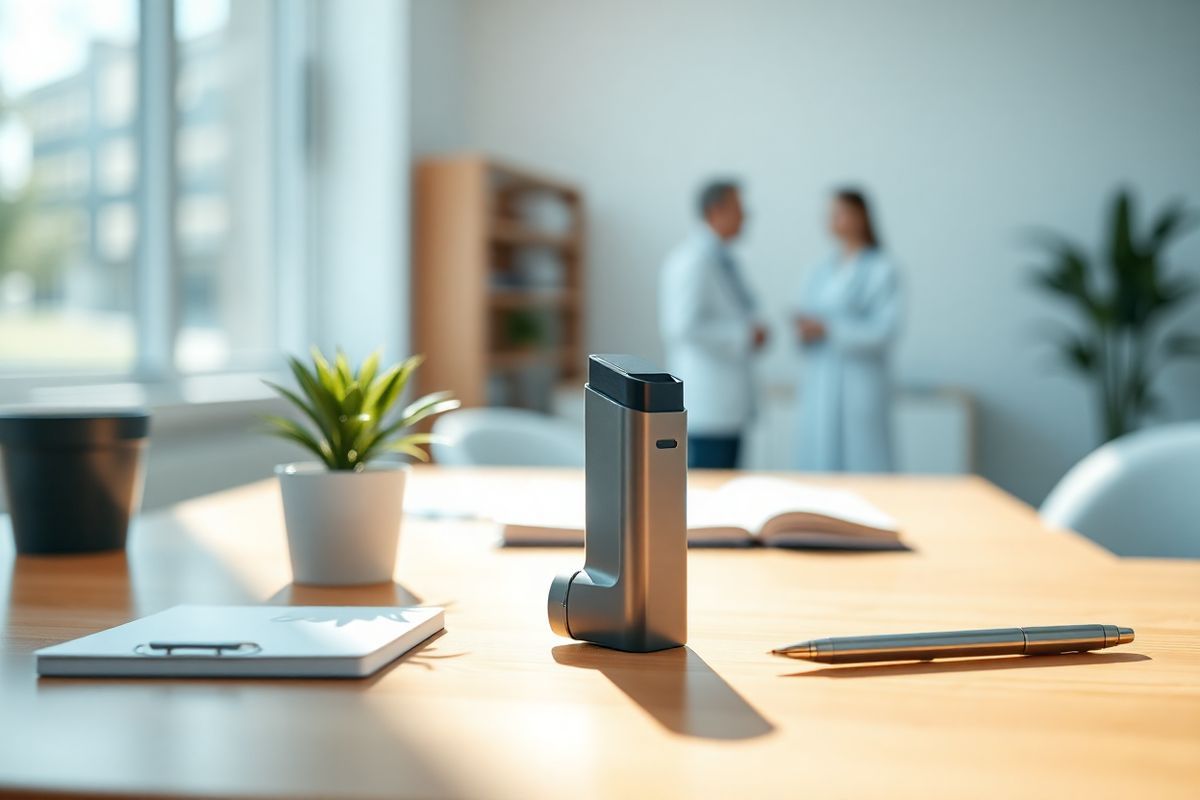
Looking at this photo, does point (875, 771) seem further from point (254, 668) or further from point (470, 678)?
point (254, 668)

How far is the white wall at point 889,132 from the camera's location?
199 inches

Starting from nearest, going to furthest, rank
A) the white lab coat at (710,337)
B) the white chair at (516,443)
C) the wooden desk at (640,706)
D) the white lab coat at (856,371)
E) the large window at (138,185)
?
the wooden desk at (640,706), the white chair at (516,443), the large window at (138,185), the white lab coat at (710,337), the white lab coat at (856,371)

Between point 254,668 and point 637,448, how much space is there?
0.27 metres

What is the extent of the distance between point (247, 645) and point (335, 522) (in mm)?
257

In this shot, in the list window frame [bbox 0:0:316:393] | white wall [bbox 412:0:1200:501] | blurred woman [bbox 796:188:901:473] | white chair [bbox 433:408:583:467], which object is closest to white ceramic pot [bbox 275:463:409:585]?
white chair [bbox 433:408:583:467]

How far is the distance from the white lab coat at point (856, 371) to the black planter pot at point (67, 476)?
294 centimetres

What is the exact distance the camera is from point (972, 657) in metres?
0.73

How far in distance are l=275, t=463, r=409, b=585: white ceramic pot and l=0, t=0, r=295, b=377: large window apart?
2.18 metres

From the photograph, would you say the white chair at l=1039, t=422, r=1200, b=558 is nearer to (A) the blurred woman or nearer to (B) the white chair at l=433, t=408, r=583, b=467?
(B) the white chair at l=433, t=408, r=583, b=467

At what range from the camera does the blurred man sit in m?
3.52

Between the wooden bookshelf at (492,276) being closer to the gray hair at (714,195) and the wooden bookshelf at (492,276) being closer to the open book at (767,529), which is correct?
the gray hair at (714,195)

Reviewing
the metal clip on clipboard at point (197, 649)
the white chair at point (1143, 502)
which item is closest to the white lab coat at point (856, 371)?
the white chair at point (1143, 502)

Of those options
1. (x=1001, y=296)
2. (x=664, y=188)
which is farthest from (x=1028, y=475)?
(x=664, y=188)

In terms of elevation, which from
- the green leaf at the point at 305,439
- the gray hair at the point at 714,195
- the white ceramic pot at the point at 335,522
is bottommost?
the white ceramic pot at the point at 335,522
